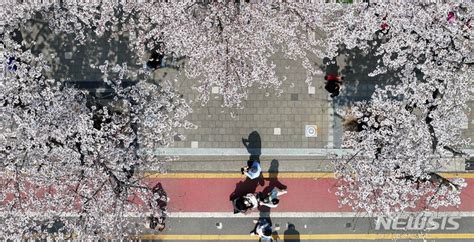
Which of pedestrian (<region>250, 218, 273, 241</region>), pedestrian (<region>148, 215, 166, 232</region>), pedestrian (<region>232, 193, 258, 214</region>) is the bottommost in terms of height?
pedestrian (<region>250, 218, 273, 241</region>)

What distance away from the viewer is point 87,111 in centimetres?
2139

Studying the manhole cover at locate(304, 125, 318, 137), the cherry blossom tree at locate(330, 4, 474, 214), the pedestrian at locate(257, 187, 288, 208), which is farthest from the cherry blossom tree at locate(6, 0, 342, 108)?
the pedestrian at locate(257, 187, 288, 208)

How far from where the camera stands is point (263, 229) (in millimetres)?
24500

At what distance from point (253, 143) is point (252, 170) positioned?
1687mm

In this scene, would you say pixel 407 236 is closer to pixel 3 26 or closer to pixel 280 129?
pixel 280 129

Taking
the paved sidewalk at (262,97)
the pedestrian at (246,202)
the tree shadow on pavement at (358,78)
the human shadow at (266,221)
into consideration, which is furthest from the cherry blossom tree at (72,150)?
the tree shadow on pavement at (358,78)

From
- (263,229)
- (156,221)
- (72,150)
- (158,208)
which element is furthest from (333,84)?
(72,150)

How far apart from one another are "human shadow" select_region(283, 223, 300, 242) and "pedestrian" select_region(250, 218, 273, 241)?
97 cm

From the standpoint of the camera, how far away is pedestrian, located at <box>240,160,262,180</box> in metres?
24.4

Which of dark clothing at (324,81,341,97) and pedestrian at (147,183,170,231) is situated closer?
pedestrian at (147,183,170,231)

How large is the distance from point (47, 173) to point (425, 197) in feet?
57.4

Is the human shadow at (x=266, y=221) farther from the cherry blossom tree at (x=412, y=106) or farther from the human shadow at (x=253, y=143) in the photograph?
the cherry blossom tree at (x=412, y=106)

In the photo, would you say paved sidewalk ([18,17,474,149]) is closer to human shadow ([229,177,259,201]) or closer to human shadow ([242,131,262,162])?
human shadow ([242,131,262,162])

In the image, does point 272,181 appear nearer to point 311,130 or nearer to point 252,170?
point 252,170
